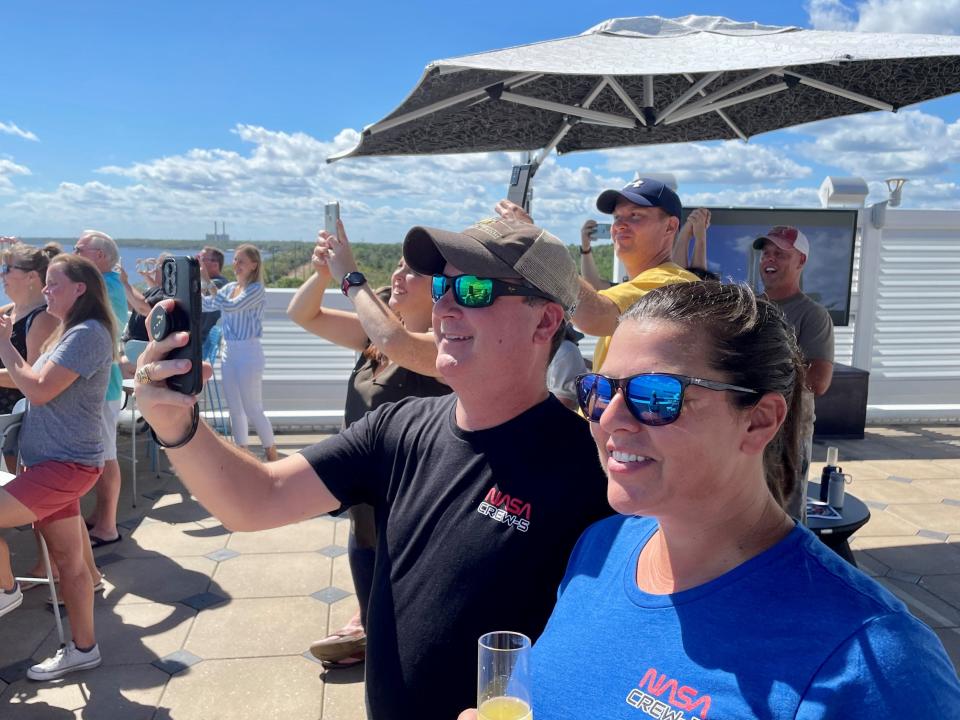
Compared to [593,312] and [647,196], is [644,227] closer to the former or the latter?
[647,196]

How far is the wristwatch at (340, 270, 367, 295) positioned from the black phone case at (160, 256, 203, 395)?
1313mm

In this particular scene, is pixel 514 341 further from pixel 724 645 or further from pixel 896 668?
pixel 896 668

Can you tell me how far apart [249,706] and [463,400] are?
2303 millimetres

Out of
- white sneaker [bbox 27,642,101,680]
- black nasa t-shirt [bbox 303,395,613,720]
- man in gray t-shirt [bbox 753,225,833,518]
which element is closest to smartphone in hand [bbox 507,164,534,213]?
man in gray t-shirt [bbox 753,225,833,518]

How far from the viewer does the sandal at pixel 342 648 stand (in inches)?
136

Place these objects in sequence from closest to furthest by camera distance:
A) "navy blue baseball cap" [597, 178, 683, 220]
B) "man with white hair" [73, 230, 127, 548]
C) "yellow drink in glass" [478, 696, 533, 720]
A: "yellow drink in glass" [478, 696, 533, 720] → "navy blue baseball cap" [597, 178, 683, 220] → "man with white hair" [73, 230, 127, 548]

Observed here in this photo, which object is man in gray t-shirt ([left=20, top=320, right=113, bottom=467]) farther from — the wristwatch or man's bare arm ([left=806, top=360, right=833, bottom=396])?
man's bare arm ([left=806, top=360, right=833, bottom=396])

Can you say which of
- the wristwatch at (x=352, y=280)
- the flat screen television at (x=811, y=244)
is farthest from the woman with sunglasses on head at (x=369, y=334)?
the flat screen television at (x=811, y=244)

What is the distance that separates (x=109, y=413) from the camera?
15.3 feet

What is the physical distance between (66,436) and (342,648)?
5.60 ft

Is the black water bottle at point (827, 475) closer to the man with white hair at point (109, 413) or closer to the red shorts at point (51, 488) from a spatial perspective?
the red shorts at point (51, 488)

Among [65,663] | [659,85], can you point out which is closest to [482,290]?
[65,663]

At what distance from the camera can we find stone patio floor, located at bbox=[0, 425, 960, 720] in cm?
325

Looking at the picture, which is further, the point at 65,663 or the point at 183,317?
the point at 65,663
